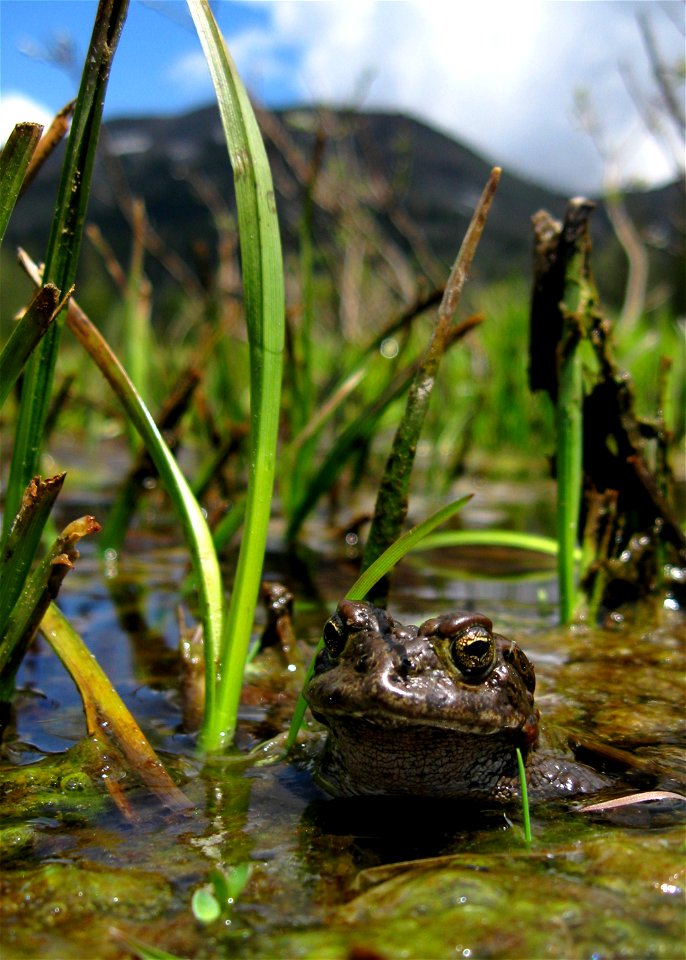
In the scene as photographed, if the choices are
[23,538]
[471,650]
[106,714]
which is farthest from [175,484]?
[471,650]

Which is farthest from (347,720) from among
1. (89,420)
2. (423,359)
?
(89,420)

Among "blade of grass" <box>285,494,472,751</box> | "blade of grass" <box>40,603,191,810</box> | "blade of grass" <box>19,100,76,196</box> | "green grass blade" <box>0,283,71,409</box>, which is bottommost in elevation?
"blade of grass" <box>40,603,191,810</box>

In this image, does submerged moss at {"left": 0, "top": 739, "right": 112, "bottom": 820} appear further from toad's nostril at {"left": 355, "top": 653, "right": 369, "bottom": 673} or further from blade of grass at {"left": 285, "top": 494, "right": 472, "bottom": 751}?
toad's nostril at {"left": 355, "top": 653, "right": 369, "bottom": 673}

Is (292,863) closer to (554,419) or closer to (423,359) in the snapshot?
(423,359)

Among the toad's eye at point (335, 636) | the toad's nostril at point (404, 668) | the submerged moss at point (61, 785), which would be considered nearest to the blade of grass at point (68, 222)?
the submerged moss at point (61, 785)

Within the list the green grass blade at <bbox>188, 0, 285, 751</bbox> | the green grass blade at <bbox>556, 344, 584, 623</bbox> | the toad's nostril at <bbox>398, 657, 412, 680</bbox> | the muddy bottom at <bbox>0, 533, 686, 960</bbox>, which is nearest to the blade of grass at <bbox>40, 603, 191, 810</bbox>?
the muddy bottom at <bbox>0, 533, 686, 960</bbox>

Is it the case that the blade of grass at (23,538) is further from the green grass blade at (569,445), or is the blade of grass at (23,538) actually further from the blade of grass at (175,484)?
the green grass blade at (569,445)

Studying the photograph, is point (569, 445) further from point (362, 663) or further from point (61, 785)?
point (61, 785)
